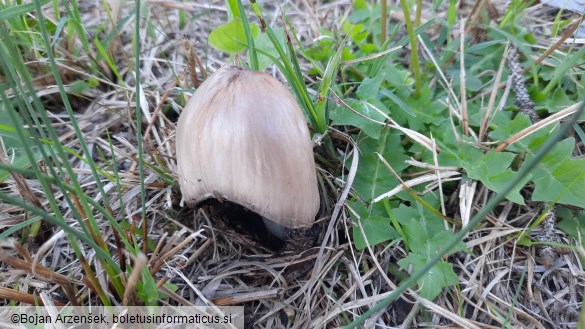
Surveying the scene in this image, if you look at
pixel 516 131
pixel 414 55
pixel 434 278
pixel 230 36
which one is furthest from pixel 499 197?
pixel 230 36

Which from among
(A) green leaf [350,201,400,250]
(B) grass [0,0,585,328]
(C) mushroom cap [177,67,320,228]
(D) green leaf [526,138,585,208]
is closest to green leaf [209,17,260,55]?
(B) grass [0,0,585,328]

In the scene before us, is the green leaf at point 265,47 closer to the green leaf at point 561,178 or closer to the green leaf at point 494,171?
the green leaf at point 494,171

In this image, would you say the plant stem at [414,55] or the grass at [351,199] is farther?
the plant stem at [414,55]

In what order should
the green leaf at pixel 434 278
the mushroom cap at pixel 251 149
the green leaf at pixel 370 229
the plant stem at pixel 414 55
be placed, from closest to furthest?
the mushroom cap at pixel 251 149, the green leaf at pixel 434 278, the green leaf at pixel 370 229, the plant stem at pixel 414 55

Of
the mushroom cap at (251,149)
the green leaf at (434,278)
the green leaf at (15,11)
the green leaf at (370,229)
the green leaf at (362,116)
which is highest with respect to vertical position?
the green leaf at (15,11)

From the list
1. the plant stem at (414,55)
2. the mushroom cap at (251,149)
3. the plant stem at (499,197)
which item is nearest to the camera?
the plant stem at (499,197)

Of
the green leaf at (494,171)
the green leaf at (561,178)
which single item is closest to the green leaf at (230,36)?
the green leaf at (494,171)

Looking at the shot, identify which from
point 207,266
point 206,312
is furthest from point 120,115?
point 206,312
